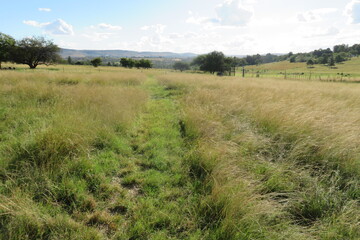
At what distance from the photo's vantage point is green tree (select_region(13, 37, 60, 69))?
36.7m

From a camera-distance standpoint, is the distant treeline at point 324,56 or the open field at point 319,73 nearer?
the open field at point 319,73

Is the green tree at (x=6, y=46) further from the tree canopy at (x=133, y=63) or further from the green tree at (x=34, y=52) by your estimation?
the tree canopy at (x=133, y=63)

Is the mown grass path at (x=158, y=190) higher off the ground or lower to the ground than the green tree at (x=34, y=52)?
lower

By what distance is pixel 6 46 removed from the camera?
3478 centimetres

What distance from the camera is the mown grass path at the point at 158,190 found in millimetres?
2140

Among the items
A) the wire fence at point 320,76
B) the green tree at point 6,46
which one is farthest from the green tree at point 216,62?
the green tree at point 6,46

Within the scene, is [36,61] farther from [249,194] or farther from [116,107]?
[249,194]

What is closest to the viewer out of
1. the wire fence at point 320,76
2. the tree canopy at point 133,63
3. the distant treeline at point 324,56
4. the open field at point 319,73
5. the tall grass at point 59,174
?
the tall grass at point 59,174

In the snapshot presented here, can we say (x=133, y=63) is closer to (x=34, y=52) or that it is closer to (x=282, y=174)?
(x=34, y=52)

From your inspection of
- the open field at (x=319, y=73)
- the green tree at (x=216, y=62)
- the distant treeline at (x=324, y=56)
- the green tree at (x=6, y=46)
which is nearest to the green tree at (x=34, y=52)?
the green tree at (x=6, y=46)

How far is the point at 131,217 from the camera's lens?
2295 millimetres

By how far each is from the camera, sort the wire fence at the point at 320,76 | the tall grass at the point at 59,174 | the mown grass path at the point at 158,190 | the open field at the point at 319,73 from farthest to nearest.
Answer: the open field at the point at 319,73 < the wire fence at the point at 320,76 < the mown grass path at the point at 158,190 < the tall grass at the point at 59,174

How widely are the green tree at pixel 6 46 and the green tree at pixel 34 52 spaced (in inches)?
33.0

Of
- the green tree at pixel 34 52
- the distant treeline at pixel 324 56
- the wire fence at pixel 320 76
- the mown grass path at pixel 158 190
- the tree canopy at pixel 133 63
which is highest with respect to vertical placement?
the distant treeline at pixel 324 56
